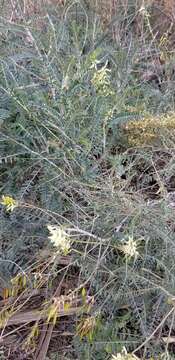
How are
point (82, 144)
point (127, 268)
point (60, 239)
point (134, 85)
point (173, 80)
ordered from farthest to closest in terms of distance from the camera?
point (173, 80) → point (134, 85) → point (82, 144) → point (127, 268) → point (60, 239)

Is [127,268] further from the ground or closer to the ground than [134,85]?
closer to the ground

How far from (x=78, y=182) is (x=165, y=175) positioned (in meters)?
0.29

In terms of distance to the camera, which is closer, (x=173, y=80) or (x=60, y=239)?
(x=60, y=239)

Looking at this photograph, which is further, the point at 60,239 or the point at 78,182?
the point at 78,182

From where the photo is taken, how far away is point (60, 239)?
3.67 feet

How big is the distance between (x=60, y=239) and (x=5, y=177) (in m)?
0.56

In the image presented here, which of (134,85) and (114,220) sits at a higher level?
(134,85)

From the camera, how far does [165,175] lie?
1573 mm

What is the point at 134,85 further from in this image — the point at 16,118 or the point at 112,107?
the point at 16,118

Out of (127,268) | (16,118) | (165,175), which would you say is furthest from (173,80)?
(127,268)

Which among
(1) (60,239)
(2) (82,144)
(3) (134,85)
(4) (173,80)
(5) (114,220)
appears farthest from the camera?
(4) (173,80)

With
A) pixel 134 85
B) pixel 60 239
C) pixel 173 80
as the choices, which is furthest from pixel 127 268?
pixel 173 80

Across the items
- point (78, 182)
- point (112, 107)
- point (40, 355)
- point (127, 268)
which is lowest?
point (40, 355)

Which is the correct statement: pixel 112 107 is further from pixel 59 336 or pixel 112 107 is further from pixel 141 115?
pixel 59 336
